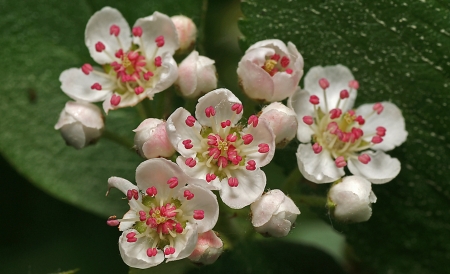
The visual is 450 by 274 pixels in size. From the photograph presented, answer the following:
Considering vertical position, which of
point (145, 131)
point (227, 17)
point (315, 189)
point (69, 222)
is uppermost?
point (145, 131)

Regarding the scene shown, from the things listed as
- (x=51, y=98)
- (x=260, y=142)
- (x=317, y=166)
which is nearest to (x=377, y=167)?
(x=317, y=166)

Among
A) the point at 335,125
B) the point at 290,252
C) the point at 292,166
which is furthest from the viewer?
the point at 290,252

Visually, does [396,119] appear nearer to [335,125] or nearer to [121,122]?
[335,125]

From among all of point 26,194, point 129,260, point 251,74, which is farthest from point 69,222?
point 251,74

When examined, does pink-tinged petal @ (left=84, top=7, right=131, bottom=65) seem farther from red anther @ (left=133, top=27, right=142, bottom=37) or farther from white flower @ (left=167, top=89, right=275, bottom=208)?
white flower @ (left=167, top=89, right=275, bottom=208)

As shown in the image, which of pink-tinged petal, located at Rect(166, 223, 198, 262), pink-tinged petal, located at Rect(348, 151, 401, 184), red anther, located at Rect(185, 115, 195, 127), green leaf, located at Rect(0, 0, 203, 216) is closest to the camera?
pink-tinged petal, located at Rect(166, 223, 198, 262)

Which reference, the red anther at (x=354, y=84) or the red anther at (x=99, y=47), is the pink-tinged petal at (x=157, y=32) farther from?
the red anther at (x=354, y=84)

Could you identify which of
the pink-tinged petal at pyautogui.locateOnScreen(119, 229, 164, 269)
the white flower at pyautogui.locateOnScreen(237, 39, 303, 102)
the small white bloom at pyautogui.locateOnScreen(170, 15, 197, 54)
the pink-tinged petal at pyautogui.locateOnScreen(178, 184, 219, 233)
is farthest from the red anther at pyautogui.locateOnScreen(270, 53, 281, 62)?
the pink-tinged petal at pyautogui.locateOnScreen(119, 229, 164, 269)

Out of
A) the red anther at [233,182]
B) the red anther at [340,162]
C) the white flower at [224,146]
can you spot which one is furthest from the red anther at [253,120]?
the red anther at [340,162]
